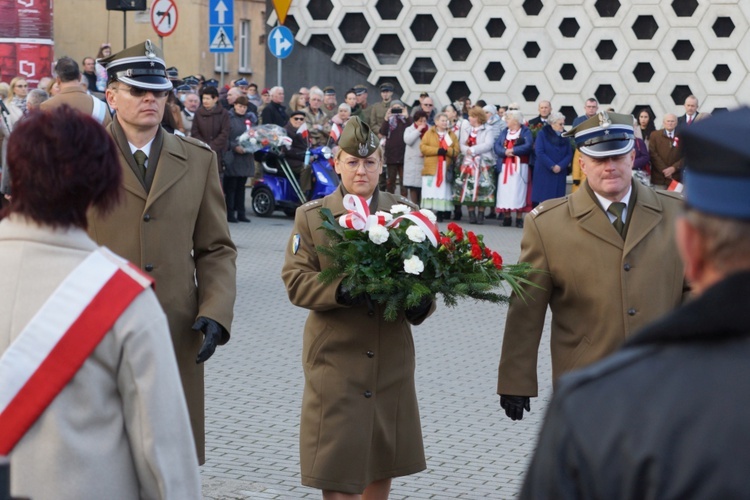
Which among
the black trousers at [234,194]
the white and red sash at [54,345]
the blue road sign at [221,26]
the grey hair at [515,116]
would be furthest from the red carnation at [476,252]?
the blue road sign at [221,26]

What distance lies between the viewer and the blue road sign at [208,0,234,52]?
19.6 m

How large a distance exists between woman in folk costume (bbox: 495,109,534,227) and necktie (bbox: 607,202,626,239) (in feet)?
46.4

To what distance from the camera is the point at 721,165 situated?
180 cm

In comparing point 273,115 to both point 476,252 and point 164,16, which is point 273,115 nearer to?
point 164,16

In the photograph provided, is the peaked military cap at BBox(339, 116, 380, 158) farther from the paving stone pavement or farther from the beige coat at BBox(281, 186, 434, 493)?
the paving stone pavement

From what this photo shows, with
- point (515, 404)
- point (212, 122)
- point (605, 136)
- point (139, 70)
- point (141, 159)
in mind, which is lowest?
point (212, 122)

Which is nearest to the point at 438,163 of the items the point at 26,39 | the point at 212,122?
the point at 212,122

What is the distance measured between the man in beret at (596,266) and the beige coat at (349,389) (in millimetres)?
441

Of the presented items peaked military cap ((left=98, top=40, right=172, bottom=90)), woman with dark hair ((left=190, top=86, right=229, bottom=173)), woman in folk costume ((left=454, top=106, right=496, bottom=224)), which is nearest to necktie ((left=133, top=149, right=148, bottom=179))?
peaked military cap ((left=98, top=40, right=172, bottom=90))

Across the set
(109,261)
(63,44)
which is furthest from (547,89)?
(109,261)

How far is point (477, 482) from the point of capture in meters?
6.57

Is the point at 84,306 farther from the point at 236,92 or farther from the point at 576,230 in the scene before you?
the point at 236,92

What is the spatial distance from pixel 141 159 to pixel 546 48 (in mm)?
20993

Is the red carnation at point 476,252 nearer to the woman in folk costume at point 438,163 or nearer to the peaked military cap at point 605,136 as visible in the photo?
the peaked military cap at point 605,136
